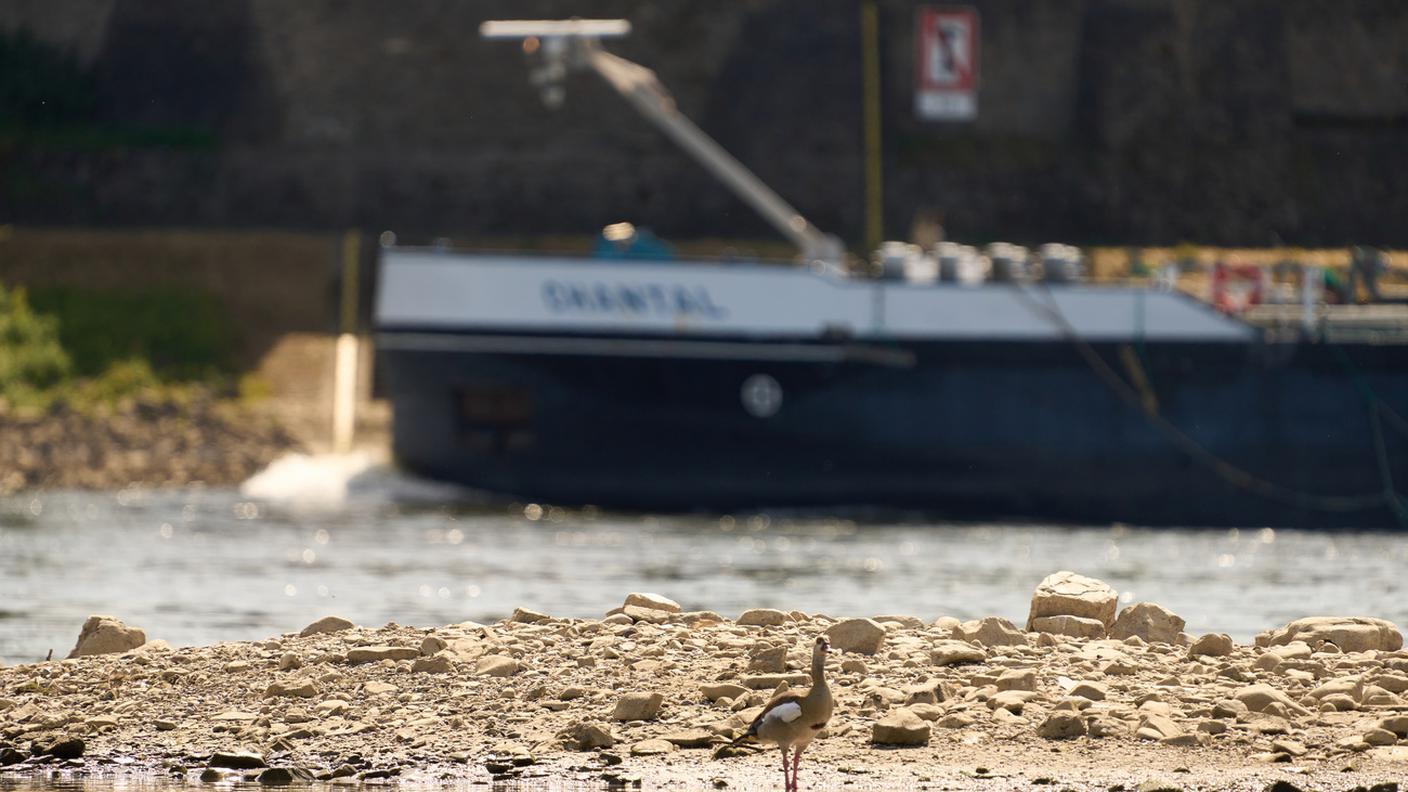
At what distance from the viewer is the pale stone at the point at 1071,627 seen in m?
14.5

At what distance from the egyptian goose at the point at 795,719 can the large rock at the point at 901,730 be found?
78 cm

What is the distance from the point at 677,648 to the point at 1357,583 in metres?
10.3

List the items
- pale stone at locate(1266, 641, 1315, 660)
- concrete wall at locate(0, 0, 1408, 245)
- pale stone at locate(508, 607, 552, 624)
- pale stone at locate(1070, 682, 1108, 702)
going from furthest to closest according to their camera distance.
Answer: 1. concrete wall at locate(0, 0, 1408, 245)
2. pale stone at locate(508, 607, 552, 624)
3. pale stone at locate(1266, 641, 1315, 660)
4. pale stone at locate(1070, 682, 1108, 702)

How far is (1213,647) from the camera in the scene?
46.1ft

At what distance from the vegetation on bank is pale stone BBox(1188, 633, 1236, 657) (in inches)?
1002

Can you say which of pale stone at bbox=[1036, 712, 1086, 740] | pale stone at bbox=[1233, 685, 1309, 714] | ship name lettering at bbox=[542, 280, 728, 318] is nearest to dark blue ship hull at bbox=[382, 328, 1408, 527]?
ship name lettering at bbox=[542, 280, 728, 318]

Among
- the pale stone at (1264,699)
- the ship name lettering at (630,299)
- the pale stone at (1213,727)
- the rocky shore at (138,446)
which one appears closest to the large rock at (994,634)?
the pale stone at (1264,699)

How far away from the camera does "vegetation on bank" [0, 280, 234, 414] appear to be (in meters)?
37.5

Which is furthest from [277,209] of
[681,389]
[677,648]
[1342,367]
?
[677,648]

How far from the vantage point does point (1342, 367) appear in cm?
2880

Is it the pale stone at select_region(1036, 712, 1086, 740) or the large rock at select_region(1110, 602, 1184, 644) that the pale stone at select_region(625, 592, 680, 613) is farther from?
the pale stone at select_region(1036, 712, 1086, 740)

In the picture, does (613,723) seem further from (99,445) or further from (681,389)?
(99,445)

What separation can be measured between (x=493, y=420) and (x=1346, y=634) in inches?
663

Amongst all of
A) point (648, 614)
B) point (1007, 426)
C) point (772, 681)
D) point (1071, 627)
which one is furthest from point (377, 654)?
point (1007, 426)
